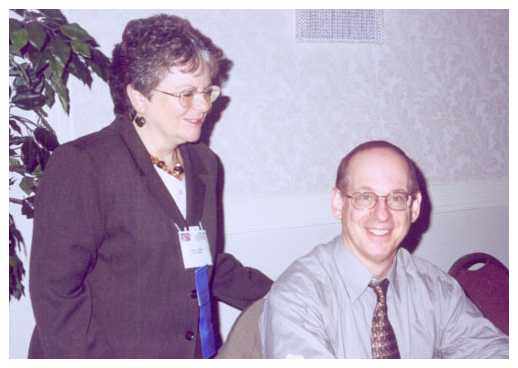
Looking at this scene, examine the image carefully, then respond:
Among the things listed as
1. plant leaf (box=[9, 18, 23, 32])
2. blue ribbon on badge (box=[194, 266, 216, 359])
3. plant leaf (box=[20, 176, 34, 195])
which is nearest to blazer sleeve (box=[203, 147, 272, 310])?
blue ribbon on badge (box=[194, 266, 216, 359])

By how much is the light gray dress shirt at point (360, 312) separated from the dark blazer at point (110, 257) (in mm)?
337

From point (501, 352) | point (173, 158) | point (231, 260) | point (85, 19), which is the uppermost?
point (85, 19)

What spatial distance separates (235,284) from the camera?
2098 mm

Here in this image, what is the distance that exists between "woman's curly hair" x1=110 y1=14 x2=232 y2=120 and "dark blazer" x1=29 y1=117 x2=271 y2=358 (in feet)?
0.55

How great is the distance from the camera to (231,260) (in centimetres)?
213

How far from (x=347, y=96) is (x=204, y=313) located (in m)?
1.62

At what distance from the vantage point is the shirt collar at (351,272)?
1.61 m

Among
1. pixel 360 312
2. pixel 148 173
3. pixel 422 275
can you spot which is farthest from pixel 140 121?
pixel 422 275

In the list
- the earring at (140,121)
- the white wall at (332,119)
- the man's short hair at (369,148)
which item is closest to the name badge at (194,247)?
the earring at (140,121)

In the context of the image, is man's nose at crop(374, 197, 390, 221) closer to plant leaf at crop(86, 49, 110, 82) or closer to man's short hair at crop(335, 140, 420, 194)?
man's short hair at crop(335, 140, 420, 194)

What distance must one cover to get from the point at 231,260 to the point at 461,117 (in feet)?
6.21

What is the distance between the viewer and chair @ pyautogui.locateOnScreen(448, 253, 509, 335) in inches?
99.9

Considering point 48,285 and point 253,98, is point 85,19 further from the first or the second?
point 48,285
